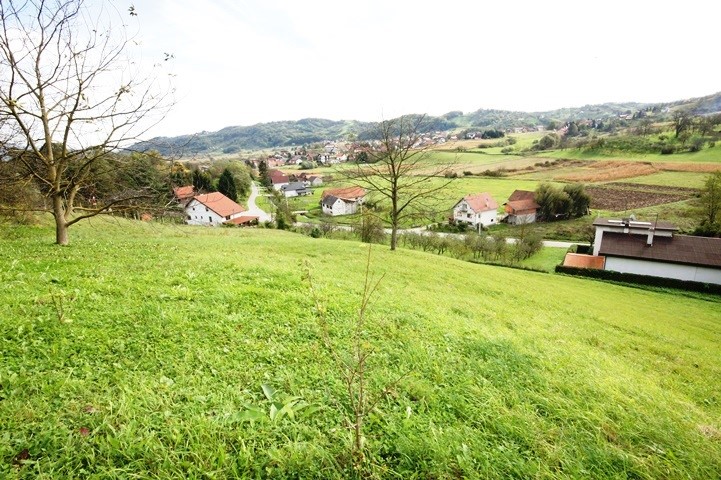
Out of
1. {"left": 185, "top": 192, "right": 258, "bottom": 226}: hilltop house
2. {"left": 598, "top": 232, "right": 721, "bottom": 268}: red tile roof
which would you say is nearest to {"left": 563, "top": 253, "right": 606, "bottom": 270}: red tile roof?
{"left": 598, "top": 232, "right": 721, "bottom": 268}: red tile roof

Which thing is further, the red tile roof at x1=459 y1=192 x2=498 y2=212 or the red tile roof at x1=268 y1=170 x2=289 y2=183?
the red tile roof at x1=268 y1=170 x2=289 y2=183

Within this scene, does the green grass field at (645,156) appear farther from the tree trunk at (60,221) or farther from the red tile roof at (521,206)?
the tree trunk at (60,221)

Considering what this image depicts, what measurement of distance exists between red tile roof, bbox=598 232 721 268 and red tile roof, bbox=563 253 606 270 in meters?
1.58

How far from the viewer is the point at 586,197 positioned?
60281 mm

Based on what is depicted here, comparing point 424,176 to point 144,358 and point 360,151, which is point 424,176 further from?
point 144,358

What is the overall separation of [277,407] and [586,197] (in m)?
71.0

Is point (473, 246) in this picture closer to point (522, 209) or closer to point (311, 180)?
point (522, 209)

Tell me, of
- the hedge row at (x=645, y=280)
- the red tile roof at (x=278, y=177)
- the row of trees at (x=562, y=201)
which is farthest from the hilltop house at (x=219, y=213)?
the row of trees at (x=562, y=201)

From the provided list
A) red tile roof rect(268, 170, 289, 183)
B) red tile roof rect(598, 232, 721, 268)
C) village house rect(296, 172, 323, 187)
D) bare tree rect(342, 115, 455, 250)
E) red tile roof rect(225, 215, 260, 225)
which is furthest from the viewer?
village house rect(296, 172, 323, 187)

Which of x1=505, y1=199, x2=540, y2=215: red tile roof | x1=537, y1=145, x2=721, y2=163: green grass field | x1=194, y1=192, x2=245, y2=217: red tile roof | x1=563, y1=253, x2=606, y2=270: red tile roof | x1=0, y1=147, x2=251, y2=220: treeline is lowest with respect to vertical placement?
x1=563, y1=253, x2=606, y2=270: red tile roof

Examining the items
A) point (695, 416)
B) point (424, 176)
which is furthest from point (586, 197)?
point (695, 416)

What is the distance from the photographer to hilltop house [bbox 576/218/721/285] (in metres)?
29.8

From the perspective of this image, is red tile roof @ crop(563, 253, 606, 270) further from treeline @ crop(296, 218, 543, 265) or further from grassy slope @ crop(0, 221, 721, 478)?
grassy slope @ crop(0, 221, 721, 478)

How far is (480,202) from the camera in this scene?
61719mm
